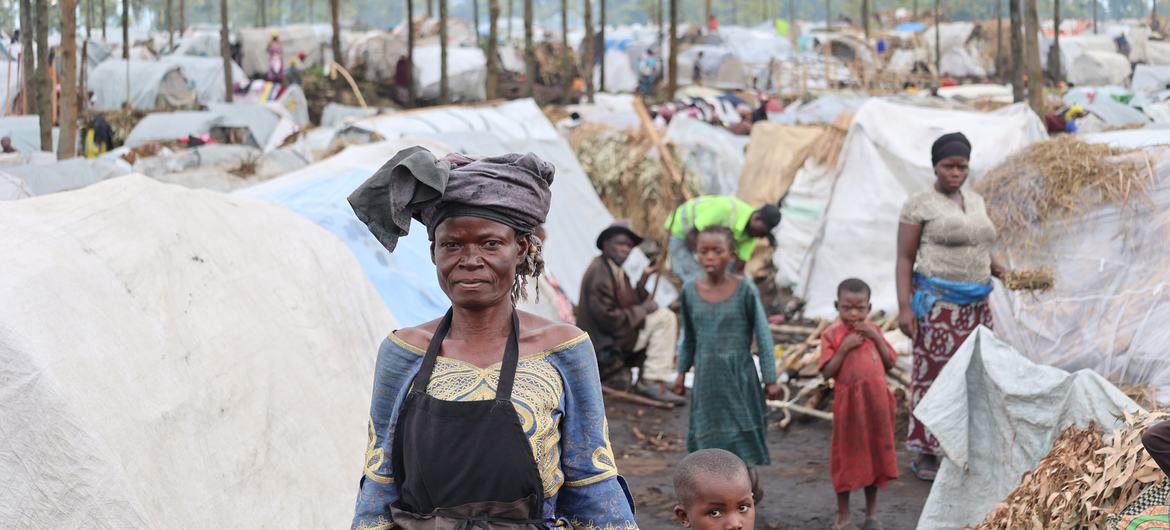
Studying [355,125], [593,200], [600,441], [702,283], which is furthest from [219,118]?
[600,441]

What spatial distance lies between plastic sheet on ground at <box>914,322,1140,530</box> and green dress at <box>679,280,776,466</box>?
733mm

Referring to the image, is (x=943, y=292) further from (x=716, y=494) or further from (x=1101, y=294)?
(x=716, y=494)

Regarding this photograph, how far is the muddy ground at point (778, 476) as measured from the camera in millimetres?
5383

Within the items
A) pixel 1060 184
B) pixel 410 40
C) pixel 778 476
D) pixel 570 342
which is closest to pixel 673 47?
pixel 410 40

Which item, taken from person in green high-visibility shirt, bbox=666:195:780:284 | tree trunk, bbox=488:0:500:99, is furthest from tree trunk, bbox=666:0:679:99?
person in green high-visibility shirt, bbox=666:195:780:284

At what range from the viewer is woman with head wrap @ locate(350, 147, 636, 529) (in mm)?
2068

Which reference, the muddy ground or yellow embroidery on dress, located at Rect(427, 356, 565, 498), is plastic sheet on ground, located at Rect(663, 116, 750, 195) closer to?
the muddy ground

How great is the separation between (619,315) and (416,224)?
1454 mm

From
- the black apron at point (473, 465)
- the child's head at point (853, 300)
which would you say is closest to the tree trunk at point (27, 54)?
the child's head at point (853, 300)

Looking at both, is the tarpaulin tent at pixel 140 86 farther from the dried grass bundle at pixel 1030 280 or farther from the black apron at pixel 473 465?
the black apron at pixel 473 465

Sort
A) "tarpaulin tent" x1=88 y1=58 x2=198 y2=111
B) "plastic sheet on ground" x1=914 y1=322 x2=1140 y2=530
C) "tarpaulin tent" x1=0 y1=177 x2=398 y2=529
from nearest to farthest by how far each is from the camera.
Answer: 1. "tarpaulin tent" x1=0 y1=177 x2=398 y2=529
2. "plastic sheet on ground" x1=914 y1=322 x2=1140 y2=530
3. "tarpaulin tent" x1=88 y1=58 x2=198 y2=111

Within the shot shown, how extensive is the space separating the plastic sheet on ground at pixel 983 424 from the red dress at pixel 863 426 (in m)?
0.23

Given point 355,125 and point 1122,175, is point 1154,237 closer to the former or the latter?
point 1122,175

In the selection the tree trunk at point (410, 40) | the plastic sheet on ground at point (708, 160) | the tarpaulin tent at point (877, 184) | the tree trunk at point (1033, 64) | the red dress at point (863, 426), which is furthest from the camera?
the tree trunk at point (410, 40)
